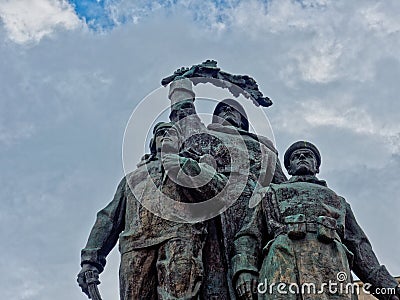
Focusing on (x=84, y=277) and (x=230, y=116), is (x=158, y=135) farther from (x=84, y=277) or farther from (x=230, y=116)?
(x=84, y=277)

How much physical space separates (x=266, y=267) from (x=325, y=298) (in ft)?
2.51

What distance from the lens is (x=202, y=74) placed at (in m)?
12.0

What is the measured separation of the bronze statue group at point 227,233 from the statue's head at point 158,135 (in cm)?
3

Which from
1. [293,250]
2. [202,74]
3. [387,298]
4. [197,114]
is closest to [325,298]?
[293,250]

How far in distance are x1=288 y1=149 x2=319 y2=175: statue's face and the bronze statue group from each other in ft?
0.04

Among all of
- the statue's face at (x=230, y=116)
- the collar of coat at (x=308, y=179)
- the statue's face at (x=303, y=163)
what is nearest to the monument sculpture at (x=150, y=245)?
the collar of coat at (x=308, y=179)

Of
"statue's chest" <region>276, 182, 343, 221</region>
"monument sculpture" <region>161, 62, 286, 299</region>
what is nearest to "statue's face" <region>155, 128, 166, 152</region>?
"monument sculpture" <region>161, 62, 286, 299</region>

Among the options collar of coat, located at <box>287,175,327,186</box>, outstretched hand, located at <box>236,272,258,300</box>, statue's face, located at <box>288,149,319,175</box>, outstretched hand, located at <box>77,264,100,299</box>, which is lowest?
outstretched hand, located at <box>236,272,258,300</box>

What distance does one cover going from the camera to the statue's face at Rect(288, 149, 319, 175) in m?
9.73

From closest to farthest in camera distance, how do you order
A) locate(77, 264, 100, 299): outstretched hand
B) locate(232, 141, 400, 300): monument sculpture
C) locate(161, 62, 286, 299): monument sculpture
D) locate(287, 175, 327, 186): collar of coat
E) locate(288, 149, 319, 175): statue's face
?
locate(232, 141, 400, 300): monument sculpture
locate(161, 62, 286, 299): monument sculpture
locate(77, 264, 100, 299): outstretched hand
locate(287, 175, 327, 186): collar of coat
locate(288, 149, 319, 175): statue's face

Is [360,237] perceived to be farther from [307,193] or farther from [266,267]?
[266,267]

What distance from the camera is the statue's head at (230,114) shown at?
37.3 feet

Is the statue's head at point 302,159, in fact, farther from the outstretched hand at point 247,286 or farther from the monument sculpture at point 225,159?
the outstretched hand at point 247,286

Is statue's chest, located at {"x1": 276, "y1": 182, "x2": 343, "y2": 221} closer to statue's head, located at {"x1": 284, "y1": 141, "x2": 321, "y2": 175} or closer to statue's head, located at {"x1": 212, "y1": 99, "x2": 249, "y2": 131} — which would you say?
statue's head, located at {"x1": 284, "y1": 141, "x2": 321, "y2": 175}
